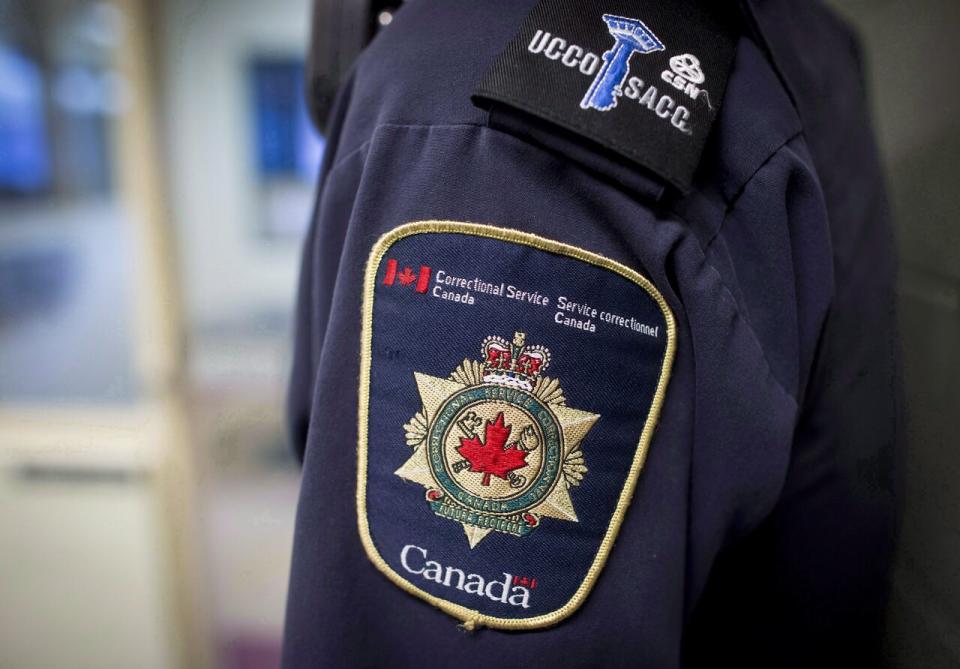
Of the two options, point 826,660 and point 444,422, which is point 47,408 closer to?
point 444,422

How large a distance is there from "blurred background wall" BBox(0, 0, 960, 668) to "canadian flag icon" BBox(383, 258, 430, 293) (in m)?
1.06

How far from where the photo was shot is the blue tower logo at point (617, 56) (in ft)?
1.28

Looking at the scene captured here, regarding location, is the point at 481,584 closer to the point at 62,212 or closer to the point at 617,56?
the point at 617,56

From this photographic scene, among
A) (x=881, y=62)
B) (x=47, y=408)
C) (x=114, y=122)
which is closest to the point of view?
(x=881, y=62)

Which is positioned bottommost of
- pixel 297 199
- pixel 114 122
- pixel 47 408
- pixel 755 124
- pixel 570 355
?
pixel 47 408

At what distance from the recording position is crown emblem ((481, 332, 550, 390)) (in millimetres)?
396

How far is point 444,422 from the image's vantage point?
0.41 meters

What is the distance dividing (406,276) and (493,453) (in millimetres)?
119

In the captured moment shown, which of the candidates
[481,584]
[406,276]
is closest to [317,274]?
[406,276]

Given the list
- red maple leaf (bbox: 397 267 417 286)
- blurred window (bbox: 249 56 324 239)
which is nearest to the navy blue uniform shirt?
red maple leaf (bbox: 397 267 417 286)

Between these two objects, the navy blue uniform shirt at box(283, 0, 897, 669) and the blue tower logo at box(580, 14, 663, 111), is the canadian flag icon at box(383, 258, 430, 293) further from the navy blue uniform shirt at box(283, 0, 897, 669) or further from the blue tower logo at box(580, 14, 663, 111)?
the blue tower logo at box(580, 14, 663, 111)

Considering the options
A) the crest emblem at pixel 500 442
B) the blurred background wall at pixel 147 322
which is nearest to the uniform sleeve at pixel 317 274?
the crest emblem at pixel 500 442

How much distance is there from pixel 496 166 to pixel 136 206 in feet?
3.62

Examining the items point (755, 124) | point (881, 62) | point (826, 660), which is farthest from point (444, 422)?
point (881, 62)
